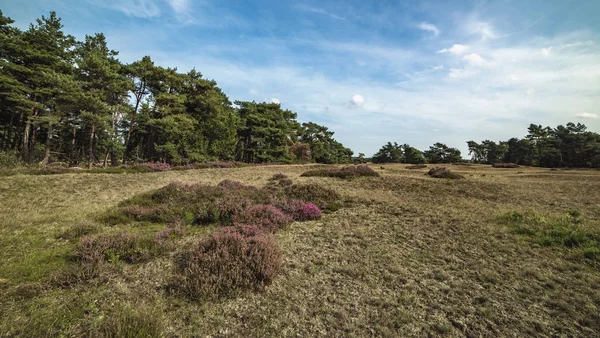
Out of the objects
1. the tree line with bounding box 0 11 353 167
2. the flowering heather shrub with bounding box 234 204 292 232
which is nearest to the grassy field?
the flowering heather shrub with bounding box 234 204 292 232

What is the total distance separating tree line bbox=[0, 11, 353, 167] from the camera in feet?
80.2

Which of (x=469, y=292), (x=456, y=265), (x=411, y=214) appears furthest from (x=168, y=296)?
(x=411, y=214)

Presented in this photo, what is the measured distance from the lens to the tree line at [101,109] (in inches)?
962

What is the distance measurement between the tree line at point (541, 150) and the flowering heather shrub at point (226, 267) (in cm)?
6740

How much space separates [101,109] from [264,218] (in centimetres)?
2810

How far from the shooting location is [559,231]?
694cm

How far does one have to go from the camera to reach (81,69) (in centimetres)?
→ 2614

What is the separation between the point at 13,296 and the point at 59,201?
7774mm

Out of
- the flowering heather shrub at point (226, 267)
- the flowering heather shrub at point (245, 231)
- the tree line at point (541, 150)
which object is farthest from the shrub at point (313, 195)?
the tree line at point (541, 150)

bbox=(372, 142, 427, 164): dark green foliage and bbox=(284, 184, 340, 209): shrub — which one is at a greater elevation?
bbox=(372, 142, 427, 164): dark green foliage

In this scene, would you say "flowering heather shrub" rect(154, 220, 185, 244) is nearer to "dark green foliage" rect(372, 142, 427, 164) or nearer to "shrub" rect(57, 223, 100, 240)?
"shrub" rect(57, 223, 100, 240)

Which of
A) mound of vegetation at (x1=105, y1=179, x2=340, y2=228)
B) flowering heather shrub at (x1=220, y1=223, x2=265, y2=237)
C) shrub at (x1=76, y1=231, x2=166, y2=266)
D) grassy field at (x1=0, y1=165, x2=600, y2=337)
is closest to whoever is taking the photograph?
grassy field at (x1=0, y1=165, x2=600, y2=337)

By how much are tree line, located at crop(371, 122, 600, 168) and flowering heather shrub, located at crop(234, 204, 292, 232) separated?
65.3 m

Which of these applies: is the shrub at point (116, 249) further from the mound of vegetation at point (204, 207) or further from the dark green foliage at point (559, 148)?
the dark green foliage at point (559, 148)
